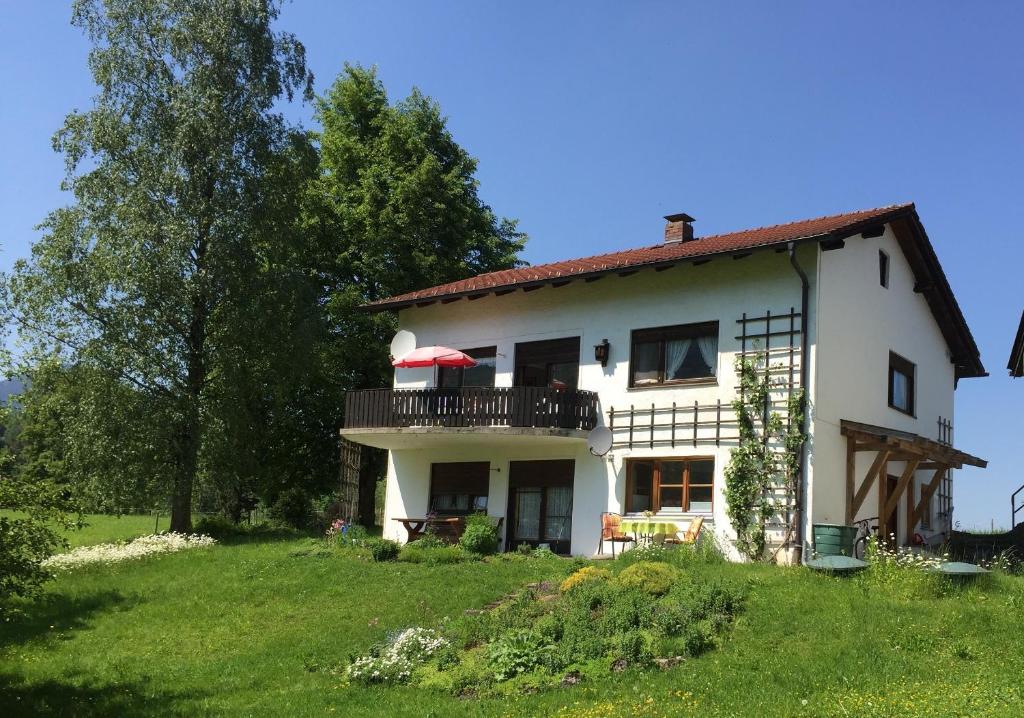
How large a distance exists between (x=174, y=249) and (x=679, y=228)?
12.2 meters

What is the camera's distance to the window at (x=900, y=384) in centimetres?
2225

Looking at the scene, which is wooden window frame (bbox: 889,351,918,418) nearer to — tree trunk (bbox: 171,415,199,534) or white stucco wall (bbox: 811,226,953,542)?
white stucco wall (bbox: 811,226,953,542)

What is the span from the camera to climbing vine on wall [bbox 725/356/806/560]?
18.1 meters

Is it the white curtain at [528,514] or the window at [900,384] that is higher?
the window at [900,384]

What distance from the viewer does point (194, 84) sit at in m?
25.1

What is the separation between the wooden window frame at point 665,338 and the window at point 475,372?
12.5ft

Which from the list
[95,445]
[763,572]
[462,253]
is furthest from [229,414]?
[763,572]

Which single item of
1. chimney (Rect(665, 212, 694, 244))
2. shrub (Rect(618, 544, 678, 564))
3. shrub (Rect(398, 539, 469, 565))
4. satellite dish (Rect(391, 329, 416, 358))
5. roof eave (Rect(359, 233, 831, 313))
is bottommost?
shrub (Rect(398, 539, 469, 565))

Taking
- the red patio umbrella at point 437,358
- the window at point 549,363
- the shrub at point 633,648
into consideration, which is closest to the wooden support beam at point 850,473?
the window at point 549,363

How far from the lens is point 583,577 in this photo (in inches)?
607

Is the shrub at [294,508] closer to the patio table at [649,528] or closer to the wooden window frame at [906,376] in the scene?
the patio table at [649,528]

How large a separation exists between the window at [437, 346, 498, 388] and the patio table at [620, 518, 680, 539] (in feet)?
18.0

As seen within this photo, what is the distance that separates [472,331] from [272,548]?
6.82 metres

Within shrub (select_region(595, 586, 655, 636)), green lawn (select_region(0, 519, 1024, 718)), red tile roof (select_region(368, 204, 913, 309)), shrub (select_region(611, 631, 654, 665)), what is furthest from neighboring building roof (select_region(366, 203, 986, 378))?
shrub (select_region(611, 631, 654, 665))
